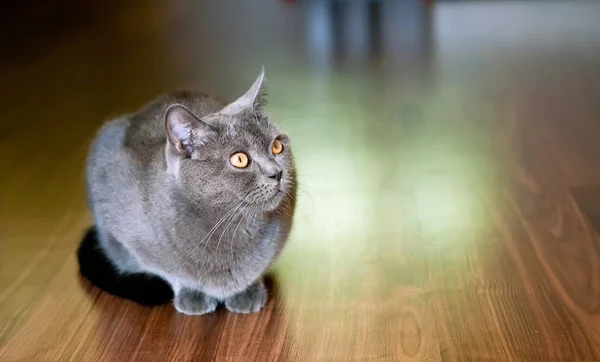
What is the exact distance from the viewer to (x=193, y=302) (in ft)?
5.10

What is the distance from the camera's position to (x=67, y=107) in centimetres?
276

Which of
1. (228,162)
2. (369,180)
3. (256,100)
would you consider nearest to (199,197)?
(228,162)

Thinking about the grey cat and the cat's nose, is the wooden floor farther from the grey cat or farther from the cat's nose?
the cat's nose

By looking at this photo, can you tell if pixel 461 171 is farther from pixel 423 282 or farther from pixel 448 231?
pixel 423 282

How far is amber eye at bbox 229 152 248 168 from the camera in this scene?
4.51 ft

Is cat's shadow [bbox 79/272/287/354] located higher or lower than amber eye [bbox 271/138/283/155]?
lower

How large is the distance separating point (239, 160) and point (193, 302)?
328 millimetres

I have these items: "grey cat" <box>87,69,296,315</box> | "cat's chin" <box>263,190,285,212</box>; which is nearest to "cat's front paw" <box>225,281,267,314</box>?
"grey cat" <box>87,69,296,315</box>

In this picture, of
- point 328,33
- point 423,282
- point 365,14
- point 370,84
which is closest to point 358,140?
point 370,84

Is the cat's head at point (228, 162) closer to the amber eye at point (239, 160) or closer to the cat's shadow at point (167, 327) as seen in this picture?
the amber eye at point (239, 160)

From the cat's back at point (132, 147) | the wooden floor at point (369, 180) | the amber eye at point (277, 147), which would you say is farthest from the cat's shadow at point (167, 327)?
the amber eye at point (277, 147)

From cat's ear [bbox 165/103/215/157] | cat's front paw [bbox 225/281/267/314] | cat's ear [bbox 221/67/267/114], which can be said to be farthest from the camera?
cat's front paw [bbox 225/281/267/314]

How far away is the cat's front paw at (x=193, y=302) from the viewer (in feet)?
5.10

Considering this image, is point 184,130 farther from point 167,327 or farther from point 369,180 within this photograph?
point 369,180
